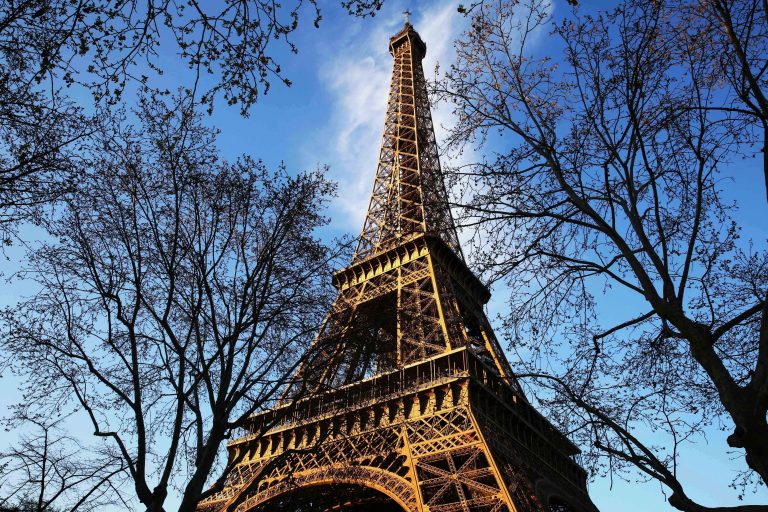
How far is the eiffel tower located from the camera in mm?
14469

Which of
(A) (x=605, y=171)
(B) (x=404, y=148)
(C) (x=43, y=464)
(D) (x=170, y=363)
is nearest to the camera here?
(A) (x=605, y=171)

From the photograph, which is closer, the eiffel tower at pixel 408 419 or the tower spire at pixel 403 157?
the eiffel tower at pixel 408 419

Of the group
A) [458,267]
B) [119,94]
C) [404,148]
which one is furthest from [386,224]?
[119,94]

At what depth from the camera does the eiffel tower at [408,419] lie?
Answer: 14469mm

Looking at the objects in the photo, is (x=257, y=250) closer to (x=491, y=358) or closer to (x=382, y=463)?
(x=382, y=463)

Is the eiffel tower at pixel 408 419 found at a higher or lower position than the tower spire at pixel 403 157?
lower

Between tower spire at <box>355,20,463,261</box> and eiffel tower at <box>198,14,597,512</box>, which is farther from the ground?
tower spire at <box>355,20,463,261</box>

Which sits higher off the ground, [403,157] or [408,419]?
[403,157]

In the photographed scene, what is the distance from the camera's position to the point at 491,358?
86.1 ft

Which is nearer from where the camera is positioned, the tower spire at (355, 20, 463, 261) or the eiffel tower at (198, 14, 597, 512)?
the eiffel tower at (198, 14, 597, 512)

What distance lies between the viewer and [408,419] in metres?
21.0

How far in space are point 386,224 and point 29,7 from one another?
1055 inches

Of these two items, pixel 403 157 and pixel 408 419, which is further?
pixel 403 157

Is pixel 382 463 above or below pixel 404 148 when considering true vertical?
below
